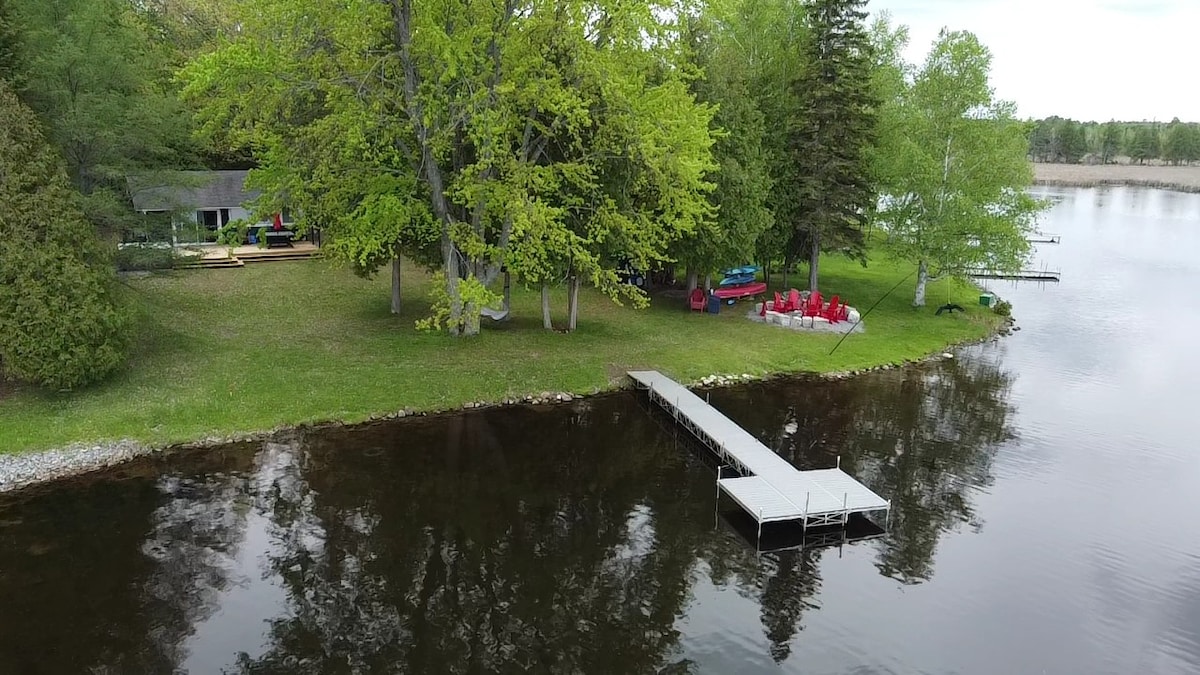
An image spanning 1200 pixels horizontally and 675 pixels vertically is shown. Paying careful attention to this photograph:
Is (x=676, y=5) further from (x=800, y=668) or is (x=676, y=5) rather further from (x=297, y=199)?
(x=800, y=668)

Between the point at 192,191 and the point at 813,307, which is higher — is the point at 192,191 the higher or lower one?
the higher one

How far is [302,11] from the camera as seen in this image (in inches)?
878

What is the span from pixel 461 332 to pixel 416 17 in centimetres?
1031

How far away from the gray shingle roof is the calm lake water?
11.2 m

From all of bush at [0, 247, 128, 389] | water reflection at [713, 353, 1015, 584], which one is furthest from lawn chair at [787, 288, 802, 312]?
bush at [0, 247, 128, 389]

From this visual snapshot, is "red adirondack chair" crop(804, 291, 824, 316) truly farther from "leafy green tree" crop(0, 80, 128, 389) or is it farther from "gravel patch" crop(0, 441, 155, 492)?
"leafy green tree" crop(0, 80, 128, 389)

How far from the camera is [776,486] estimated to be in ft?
56.7

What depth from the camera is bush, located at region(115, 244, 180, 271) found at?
2358cm

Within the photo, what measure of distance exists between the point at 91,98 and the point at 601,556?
789 inches

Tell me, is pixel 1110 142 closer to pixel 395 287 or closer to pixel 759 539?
pixel 395 287

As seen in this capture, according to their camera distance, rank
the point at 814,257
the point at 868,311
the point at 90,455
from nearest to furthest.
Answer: the point at 90,455
the point at 868,311
the point at 814,257

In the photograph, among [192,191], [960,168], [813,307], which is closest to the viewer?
[813,307]

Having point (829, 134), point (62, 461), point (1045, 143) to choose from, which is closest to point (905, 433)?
point (829, 134)

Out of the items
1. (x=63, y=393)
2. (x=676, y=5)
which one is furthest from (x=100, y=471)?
(x=676, y=5)
